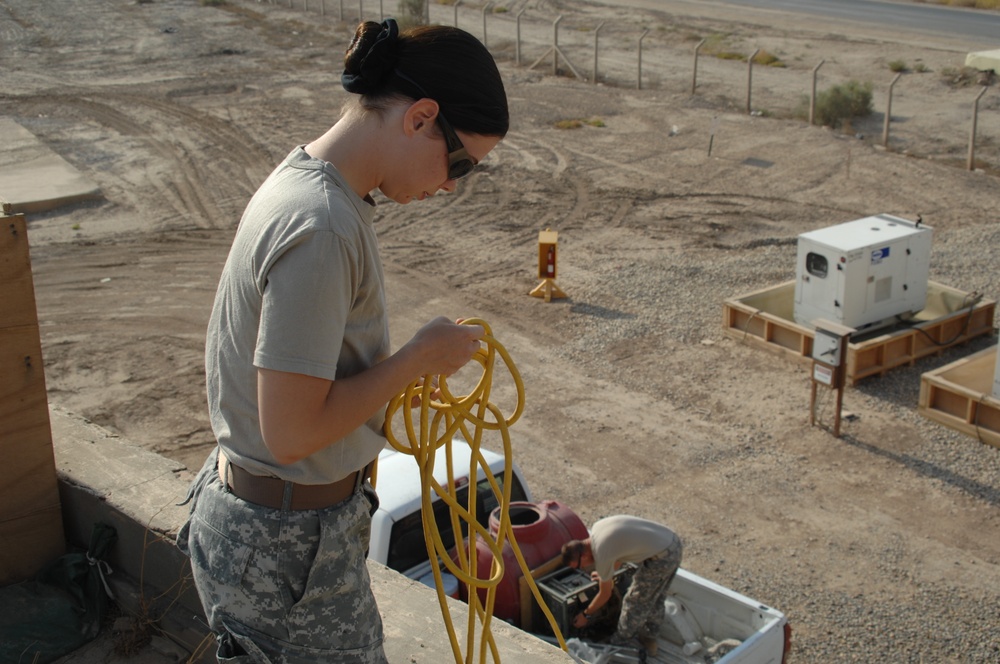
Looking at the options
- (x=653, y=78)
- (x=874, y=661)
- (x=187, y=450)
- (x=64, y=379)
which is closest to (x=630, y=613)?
(x=874, y=661)

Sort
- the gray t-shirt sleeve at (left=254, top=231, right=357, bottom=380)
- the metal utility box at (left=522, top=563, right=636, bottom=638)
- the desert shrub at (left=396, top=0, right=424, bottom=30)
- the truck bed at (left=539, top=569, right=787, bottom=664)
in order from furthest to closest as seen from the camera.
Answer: the desert shrub at (left=396, top=0, right=424, bottom=30) < the metal utility box at (left=522, top=563, right=636, bottom=638) < the truck bed at (left=539, top=569, right=787, bottom=664) < the gray t-shirt sleeve at (left=254, top=231, right=357, bottom=380)

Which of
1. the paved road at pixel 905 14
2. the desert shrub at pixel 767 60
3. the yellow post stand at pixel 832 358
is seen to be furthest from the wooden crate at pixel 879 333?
the paved road at pixel 905 14

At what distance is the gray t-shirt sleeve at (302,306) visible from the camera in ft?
6.72

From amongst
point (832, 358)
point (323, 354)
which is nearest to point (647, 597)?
point (832, 358)

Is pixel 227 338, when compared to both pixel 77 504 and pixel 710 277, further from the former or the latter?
pixel 710 277

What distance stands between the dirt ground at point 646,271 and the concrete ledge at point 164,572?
4183 millimetres

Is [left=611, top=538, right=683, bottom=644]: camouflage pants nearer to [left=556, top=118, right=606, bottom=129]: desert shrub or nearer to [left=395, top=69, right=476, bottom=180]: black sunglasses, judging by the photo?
[left=395, top=69, right=476, bottom=180]: black sunglasses

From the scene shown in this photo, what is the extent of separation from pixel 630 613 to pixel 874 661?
205cm

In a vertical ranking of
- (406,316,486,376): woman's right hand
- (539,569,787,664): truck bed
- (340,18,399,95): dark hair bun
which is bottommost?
(539,569,787,664): truck bed

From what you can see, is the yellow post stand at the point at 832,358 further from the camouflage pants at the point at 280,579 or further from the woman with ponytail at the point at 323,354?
the camouflage pants at the point at 280,579

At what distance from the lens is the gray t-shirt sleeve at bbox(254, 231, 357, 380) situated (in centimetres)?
205

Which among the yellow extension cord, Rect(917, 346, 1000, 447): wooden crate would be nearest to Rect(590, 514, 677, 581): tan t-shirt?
the yellow extension cord

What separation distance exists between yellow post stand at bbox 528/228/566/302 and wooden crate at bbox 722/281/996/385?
224cm

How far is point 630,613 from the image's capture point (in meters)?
6.23
